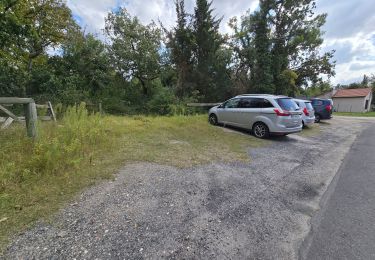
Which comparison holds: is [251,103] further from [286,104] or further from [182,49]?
[182,49]

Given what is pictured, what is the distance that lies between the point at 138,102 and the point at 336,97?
4668 cm

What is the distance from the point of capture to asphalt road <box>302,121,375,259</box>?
95.2 inches

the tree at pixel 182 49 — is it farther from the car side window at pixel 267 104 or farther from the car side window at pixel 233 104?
the car side window at pixel 267 104

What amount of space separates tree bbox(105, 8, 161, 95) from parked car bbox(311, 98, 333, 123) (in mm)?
13319

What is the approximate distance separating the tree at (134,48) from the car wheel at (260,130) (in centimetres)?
1223

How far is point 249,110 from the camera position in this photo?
895cm

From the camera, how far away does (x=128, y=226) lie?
8.62 ft

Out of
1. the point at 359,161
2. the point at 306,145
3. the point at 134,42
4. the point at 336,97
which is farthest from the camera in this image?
the point at 336,97

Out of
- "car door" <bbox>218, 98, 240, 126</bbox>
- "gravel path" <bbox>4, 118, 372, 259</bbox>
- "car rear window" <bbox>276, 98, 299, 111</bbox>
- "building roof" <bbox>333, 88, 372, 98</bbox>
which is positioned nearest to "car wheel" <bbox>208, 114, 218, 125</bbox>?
"car door" <bbox>218, 98, 240, 126</bbox>

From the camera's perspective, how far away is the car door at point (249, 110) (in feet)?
28.5

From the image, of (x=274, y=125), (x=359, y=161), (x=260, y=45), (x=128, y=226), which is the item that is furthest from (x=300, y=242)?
(x=260, y=45)

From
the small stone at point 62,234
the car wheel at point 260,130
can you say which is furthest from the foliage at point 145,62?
the small stone at point 62,234

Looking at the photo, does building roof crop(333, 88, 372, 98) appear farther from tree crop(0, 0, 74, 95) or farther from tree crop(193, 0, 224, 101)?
tree crop(0, 0, 74, 95)

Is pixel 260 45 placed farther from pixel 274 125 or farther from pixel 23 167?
pixel 23 167
